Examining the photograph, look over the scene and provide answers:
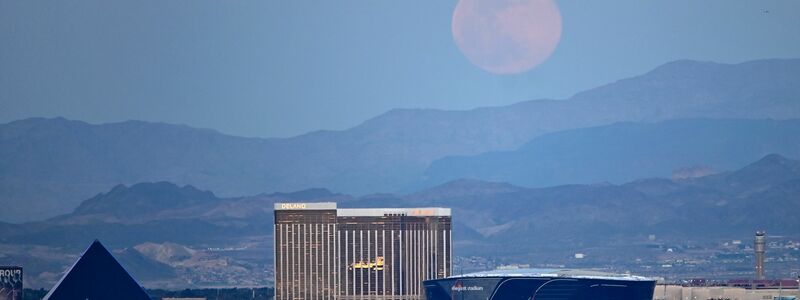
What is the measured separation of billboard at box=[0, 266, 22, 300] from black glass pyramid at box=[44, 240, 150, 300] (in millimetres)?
16167

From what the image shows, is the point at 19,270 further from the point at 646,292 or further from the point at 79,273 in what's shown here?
the point at 646,292

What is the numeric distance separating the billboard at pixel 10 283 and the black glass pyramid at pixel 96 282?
636 inches

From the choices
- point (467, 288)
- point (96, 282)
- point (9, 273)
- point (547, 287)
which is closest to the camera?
point (96, 282)

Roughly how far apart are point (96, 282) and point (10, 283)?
890 inches

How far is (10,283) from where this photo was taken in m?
159

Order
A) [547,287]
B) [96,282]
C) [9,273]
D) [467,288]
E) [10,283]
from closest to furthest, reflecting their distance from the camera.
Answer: [96,282], [10,283], [9,273], [547,287], [467,288]

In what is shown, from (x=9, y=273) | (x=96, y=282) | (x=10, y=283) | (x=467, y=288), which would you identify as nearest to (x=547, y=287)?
(x=467, y=288)

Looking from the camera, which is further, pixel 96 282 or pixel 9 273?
pixel 9 273

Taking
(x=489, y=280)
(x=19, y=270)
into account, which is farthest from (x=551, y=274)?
(x=19, y=270)

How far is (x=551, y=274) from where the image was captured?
181 metres

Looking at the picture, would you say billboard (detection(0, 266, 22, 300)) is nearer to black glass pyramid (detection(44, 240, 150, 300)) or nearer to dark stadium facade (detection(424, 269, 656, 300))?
black glass pyramid (detection(44, 240, 150, 300))

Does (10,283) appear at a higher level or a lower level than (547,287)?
lower

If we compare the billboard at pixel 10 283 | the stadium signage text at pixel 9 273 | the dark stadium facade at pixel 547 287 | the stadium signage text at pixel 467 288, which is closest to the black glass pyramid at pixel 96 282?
the billboard at pixel 10 283

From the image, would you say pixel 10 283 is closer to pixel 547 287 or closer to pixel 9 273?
pixel 9 273
